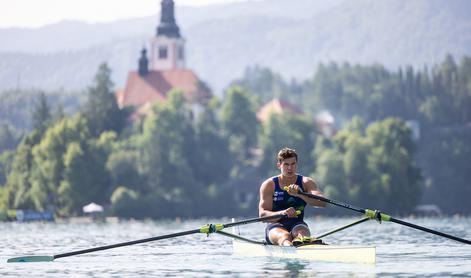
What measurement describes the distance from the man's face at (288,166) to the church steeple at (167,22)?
156596 millimetres

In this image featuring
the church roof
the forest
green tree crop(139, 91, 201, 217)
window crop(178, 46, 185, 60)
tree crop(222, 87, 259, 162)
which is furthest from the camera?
window crop(178, 46, 185, 60)

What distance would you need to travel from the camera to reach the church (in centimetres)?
15500

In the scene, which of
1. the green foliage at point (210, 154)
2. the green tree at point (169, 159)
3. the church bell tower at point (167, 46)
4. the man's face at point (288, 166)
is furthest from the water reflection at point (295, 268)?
the church bell tower at point (167, 46)

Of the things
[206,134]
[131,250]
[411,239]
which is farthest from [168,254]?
[206,134]

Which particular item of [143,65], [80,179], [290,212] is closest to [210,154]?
[80,179]

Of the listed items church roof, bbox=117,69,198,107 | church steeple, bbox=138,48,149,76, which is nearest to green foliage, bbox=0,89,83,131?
church roof, bbox=117,69,198,107

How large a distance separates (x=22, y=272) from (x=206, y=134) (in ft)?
335

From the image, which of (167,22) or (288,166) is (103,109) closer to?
(167,22)

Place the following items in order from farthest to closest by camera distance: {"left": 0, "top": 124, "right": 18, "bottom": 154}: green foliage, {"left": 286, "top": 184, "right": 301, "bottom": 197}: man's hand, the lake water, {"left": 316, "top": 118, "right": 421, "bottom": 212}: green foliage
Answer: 1. {"left": 0, "top": 124, "right": 18, "bottom": 154}: green foliage
2. {"left": 316, "top": 118, "right": 421, "bottom": 212}: green foliage
3. {"left": 286, "top": 184, "right": 301, "bottom": 197}: man's hand
4. the lake water

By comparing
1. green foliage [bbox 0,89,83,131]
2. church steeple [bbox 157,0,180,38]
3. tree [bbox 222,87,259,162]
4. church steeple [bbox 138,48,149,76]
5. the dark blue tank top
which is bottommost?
the dark blue tank top

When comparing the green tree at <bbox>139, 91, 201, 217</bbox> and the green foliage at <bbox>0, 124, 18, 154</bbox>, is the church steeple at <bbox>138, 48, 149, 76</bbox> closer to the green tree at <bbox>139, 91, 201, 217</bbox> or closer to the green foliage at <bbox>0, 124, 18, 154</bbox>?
the green foliage at <bbox>0, 124, 18, 154</bbox>

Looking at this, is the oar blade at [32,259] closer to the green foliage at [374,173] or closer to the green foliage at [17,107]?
the green foliage at [374,173]

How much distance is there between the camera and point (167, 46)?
190375 mm

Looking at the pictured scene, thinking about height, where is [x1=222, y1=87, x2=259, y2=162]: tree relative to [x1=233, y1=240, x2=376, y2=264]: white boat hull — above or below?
above
